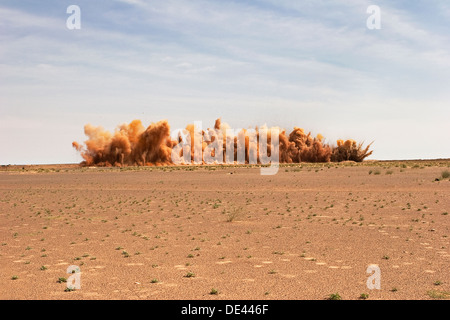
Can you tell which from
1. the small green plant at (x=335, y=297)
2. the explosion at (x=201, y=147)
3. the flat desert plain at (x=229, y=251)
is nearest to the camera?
the small green plant at (x=335, y=297)

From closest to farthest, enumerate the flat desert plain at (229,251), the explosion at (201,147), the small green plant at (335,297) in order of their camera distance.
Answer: the small green plant at (335,297) → the flat desert plain at (229,251) → the explosion at (201,147)

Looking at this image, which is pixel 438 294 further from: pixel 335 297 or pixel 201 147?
pixel 201 147

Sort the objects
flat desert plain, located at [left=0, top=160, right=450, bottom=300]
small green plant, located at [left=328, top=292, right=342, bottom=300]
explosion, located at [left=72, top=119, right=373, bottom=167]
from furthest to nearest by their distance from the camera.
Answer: explosion, located at [left=72, top=119, right=373, bottom=167] < flat desert plain, located at [left=0, top=160, right=450, bottom=300] < small green plant, located at [left=328, top=292, right=342, bottom=300]

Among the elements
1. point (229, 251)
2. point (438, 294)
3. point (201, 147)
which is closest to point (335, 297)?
point (438, 294)

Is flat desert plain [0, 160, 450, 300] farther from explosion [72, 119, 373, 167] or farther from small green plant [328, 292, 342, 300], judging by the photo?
explosion [72, 119, 373, 167]

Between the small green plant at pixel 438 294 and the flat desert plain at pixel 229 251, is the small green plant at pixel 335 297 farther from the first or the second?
the small green plant at pixel 438 294

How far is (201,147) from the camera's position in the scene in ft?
455

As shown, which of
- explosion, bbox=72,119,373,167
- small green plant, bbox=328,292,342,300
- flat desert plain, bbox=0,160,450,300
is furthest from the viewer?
explosion, bbox=72,119,373,167

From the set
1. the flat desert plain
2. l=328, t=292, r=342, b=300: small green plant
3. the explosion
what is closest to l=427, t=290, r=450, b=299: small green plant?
the flat desert plain

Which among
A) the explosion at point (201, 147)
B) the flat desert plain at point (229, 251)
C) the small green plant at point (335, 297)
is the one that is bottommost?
the flat desert plain at point (229, 251)

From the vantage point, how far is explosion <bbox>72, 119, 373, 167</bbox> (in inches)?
5079

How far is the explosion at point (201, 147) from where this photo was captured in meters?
129

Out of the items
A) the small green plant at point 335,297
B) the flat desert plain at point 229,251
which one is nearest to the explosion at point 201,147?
the flat desert plain at point 229,251
